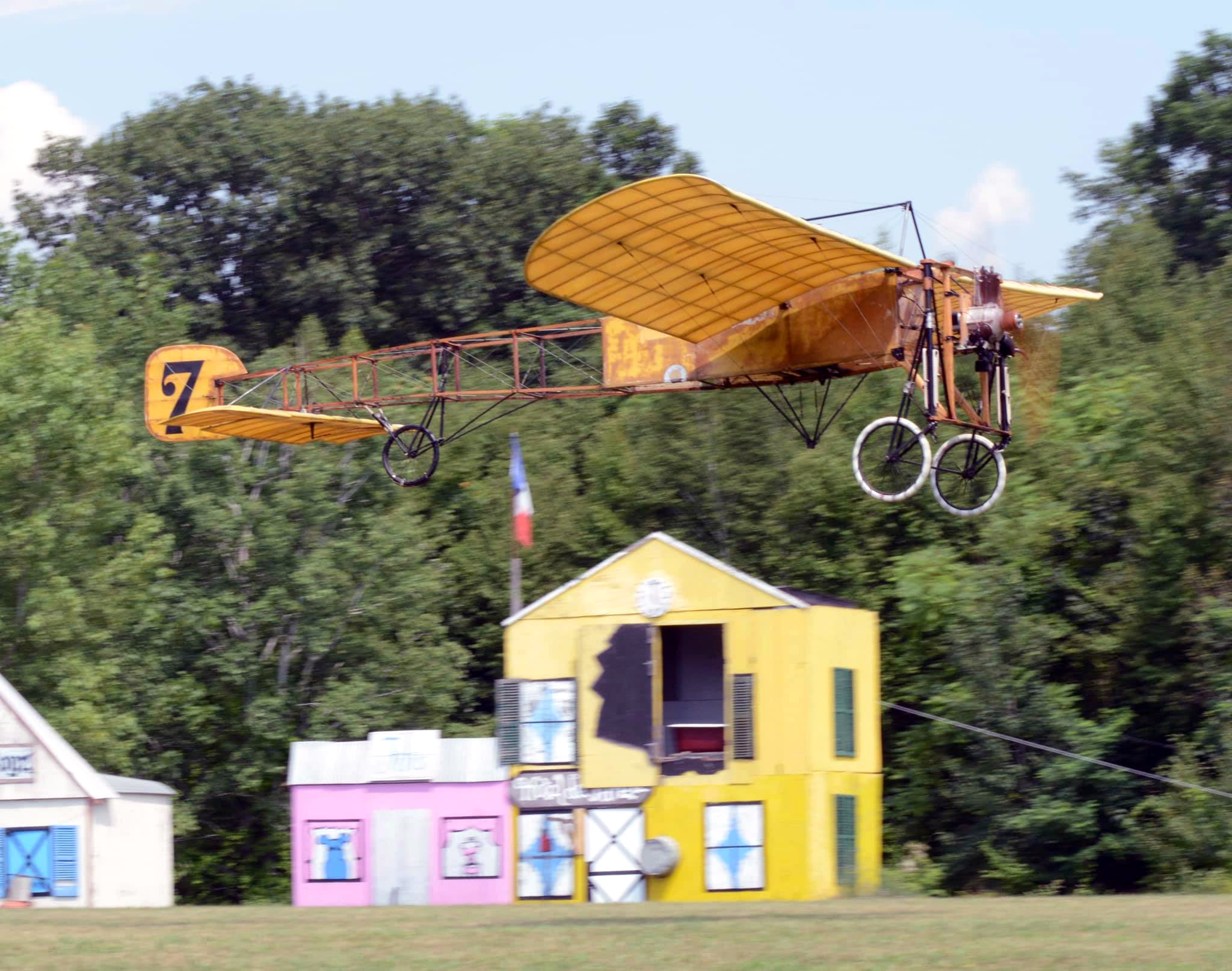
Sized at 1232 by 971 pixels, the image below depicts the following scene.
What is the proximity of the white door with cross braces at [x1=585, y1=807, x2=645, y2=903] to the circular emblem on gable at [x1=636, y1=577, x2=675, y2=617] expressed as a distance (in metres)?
2.93

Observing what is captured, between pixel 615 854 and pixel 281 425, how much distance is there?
8178 millimetres

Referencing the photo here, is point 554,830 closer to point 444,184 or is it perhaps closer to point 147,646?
point 147,646

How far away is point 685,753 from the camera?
1017 inches

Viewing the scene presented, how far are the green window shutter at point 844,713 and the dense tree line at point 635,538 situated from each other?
4.89m

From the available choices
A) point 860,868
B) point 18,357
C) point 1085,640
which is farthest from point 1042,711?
point 18,357

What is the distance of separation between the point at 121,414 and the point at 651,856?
1580 cm

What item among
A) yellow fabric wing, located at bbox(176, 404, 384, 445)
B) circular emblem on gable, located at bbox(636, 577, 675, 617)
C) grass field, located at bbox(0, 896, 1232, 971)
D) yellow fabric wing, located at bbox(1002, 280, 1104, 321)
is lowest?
grass field, located at bbox(0, 896, 1232, 971)

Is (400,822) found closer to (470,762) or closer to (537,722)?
(470,762)

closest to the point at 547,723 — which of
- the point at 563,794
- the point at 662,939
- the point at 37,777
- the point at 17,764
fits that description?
the point at 563,794

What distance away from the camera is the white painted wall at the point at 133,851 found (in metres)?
24.2

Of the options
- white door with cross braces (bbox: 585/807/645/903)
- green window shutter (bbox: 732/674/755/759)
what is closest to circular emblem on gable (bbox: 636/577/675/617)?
green window shutter (bbox: 732/674/755/759)

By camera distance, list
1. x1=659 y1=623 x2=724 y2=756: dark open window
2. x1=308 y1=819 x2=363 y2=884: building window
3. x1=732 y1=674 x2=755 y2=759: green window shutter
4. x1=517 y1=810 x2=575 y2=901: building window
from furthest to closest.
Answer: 1. x1=659 y1=623 x2=724 y2=756: dark open window
2. x1=308 y1=819 x2=363 y2=884: building window
3. x1=517 y1=810 x2=575 y2=901: building window
4. x1=732 y1=674 x2=755 y2=759: green window shutter

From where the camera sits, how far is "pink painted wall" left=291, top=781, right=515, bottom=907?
25.2 m

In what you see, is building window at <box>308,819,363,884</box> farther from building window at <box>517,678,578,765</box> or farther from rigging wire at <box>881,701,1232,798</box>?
rigging wire at <box>881,701,1232,798</box>
